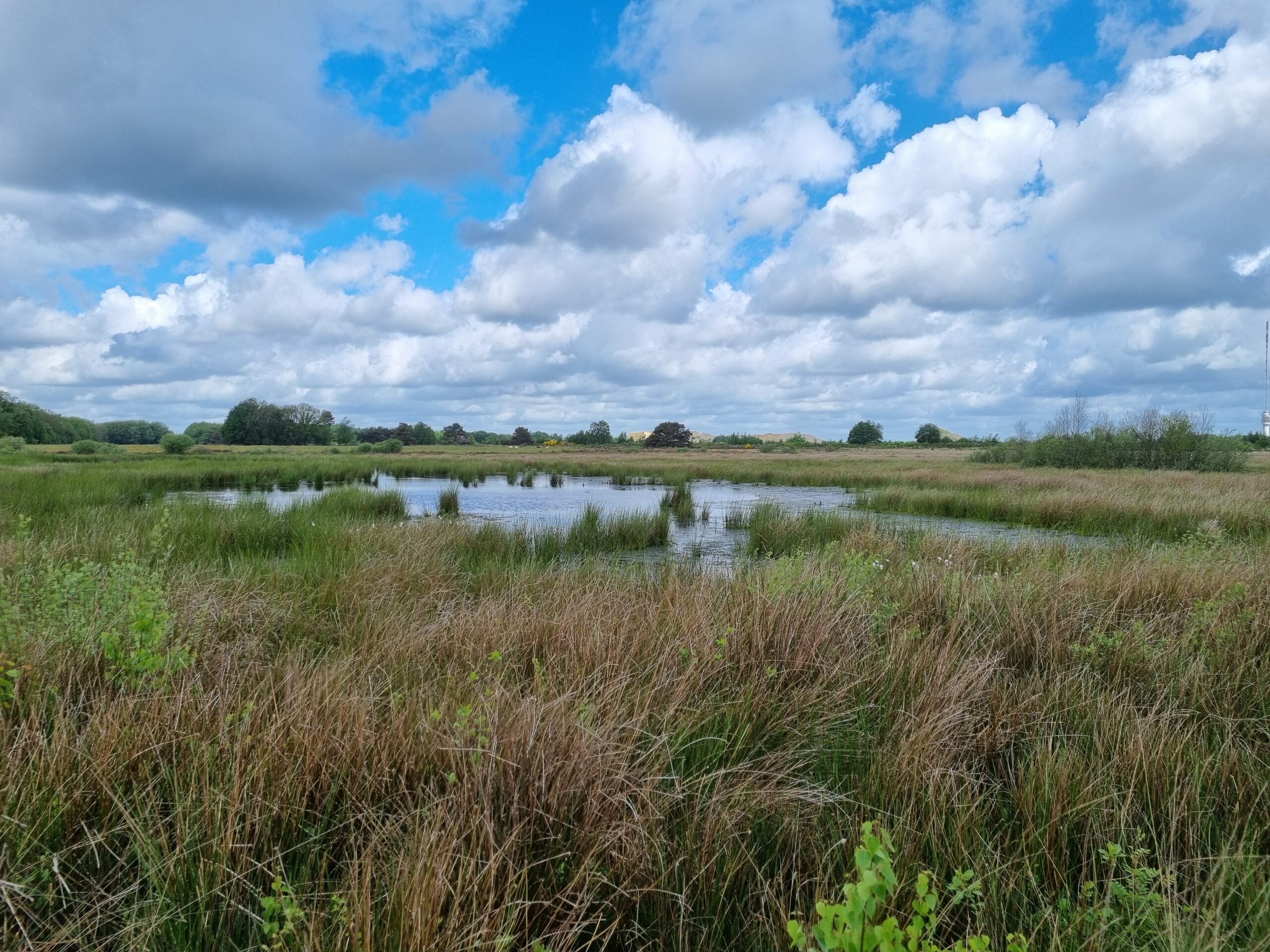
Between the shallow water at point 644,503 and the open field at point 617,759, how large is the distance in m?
4.87

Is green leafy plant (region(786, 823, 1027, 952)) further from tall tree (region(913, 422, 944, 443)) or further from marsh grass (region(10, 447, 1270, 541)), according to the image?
tall tree (region(913, 422, 944, 443))

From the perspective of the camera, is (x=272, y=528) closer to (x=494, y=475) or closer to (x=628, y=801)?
(x=628, y=801)

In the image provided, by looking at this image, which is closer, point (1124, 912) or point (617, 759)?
point (1124, 912)

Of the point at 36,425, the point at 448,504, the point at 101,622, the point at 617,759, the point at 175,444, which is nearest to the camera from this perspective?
the point at 617,759

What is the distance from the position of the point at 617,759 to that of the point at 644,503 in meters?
16.3

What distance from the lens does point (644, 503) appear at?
18766mm

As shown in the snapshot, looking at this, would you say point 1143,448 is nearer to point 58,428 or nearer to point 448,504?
point 448,504

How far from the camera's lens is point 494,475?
3556 cm

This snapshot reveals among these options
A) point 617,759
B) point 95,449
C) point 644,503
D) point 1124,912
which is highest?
point 95,449

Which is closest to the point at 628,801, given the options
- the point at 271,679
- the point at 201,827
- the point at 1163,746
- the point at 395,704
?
the point at 395,704

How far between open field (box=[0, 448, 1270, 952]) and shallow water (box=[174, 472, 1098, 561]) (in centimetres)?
487

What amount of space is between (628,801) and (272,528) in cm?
916

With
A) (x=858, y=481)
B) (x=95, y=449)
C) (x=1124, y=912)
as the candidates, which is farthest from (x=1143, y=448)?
(x=95, y=449)

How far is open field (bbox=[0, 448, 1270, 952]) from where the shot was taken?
189 centimetres
